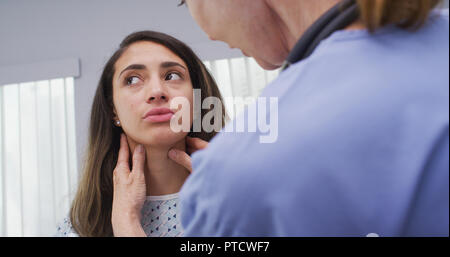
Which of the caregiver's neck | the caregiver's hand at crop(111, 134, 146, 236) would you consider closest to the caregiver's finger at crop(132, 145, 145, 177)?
the caregiver's hand at crop(111, 134, 146, 236)

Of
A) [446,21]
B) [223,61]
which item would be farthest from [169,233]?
[223,61]

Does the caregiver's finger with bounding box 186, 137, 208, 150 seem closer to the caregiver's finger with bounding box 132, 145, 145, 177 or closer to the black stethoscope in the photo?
the caregiver's finger with bounding box 132, 145, 145, 177

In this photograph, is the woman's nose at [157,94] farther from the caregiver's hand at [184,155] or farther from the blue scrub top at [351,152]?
the blue scrub top at [351,152]

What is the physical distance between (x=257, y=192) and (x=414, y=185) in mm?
125

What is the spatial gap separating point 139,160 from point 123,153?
2.5 inches

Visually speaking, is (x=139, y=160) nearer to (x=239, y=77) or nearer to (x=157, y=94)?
(x=157, y=94)

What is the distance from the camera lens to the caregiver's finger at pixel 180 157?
912mm

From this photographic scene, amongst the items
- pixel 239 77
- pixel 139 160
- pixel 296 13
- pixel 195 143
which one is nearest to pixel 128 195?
pixel 139 160

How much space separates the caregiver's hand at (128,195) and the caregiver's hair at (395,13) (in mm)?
610

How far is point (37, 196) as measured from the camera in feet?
6.60

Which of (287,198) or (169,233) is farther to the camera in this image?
(169,233)

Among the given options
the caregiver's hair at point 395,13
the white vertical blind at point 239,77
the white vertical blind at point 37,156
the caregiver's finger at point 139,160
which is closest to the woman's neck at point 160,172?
the caregiver's finger at point 139,160

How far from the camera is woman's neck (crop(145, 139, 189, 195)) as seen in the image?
94cm
